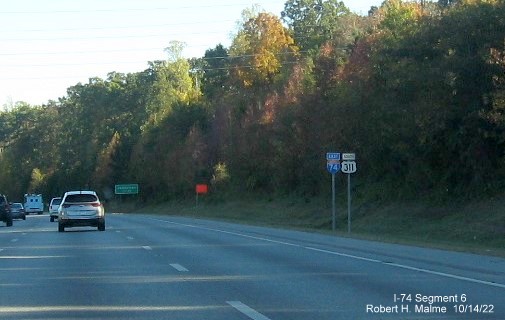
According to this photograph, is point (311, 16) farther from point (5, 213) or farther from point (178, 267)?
point (178, 267)

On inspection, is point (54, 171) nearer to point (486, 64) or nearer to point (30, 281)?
point (486, 64)

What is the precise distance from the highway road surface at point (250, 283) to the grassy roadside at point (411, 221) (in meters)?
4.30

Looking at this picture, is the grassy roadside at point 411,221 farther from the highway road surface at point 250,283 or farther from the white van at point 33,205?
the white van at point 33,205

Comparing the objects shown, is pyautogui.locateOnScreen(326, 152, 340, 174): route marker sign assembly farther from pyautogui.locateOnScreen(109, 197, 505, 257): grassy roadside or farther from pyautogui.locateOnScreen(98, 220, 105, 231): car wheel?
pyautogui.locateOnScreen(98, 220, 105, 231): car wheel

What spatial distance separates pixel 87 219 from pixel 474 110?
1687 centimetres

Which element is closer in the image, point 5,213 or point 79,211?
point 79,211

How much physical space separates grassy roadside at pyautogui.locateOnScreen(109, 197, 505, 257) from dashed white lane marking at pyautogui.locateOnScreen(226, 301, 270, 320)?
10782 millimetres

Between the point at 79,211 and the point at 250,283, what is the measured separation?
78.9 feet

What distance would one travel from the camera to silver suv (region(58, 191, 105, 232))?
40.0 m

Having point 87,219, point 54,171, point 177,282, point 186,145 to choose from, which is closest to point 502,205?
point 87,219

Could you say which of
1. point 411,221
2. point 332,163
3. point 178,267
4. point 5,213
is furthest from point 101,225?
point 178,267

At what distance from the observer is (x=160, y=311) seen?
13.6m

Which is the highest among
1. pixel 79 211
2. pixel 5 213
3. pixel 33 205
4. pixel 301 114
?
pixel 301 114

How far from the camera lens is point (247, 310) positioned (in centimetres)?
1356
